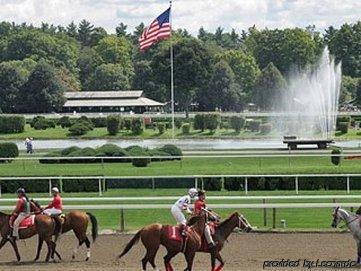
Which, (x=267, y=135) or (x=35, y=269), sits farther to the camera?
(x=267, y=135)

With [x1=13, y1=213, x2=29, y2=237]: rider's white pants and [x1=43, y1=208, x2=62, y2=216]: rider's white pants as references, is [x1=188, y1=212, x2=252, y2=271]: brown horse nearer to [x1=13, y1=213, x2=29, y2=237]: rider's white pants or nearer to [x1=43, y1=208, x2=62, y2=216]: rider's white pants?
[x1=43, y1=208, x2=62, y2=216]: rider's white pants

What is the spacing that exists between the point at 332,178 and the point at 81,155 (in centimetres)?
1075

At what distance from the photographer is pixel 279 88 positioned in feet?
262

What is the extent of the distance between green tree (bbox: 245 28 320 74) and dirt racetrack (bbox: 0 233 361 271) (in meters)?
75.5

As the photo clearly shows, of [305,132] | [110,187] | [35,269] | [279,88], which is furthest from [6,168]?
[279,88]

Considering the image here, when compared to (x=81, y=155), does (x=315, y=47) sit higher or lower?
higher

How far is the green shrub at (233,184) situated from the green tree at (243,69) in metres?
65.4

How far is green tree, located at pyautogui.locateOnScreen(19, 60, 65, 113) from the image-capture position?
75.8 meters

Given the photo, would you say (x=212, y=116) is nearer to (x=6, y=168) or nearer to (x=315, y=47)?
(x=6, y=168)

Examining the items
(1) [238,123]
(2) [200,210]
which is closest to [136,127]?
(1) [238,123]

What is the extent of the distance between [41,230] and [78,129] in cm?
3945

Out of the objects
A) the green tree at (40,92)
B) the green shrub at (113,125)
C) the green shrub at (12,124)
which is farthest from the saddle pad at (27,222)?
the green tree at (40,92)

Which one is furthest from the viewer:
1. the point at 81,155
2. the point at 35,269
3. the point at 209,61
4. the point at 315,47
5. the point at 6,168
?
the point at 315,47

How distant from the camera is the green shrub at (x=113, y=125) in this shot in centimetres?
5231
